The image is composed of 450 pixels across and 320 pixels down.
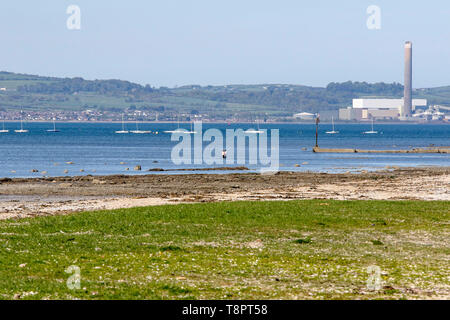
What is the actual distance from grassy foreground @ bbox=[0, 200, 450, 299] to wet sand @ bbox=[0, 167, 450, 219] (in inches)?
363

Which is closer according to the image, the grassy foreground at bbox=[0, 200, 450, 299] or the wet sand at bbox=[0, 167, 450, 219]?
the grassy foreground at bbox=[0, 200, 450, 299]

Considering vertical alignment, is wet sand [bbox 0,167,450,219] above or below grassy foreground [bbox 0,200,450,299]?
→ below

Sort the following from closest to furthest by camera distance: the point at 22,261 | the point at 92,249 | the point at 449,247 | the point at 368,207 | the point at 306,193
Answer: the point at 22,261 < the point at 92,249 < the point at 449,247 < the point at 368,207 < the point at 306,193

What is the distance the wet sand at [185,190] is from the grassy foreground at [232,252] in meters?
9.22

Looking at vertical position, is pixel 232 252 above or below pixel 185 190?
above

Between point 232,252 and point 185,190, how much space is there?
113 feet

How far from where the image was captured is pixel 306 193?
51250 mm

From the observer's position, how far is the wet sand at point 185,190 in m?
44.1

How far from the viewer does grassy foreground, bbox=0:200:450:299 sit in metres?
17.6

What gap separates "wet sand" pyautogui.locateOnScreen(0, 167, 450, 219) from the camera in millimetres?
44125

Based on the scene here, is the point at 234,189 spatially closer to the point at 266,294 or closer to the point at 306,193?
the point at 306,193

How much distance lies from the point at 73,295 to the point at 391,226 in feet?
56.6

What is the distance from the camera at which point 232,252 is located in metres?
23.5

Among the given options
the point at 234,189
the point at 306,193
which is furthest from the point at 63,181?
the point at 306,193
